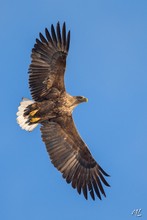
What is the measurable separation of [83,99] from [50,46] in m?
1.85

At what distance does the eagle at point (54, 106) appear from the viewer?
1364 inches

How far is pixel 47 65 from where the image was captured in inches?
1375

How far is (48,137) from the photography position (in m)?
35.2

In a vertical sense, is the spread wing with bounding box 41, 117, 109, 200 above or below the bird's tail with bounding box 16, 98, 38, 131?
below

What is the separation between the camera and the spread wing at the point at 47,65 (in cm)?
3475

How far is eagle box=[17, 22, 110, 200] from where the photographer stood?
3466cm

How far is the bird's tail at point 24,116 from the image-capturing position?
3466 centimetres

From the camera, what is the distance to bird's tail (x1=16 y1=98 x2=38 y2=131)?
1364 inches

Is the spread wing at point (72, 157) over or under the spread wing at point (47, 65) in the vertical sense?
under

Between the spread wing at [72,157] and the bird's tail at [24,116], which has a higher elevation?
the bird's tail at [24,116]

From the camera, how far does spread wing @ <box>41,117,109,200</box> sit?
3481 cm

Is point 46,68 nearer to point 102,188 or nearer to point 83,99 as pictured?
point 83,99

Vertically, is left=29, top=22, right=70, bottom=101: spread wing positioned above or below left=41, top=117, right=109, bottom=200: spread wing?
above

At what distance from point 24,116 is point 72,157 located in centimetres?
197
